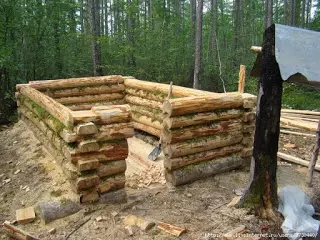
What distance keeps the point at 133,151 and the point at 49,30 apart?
724cm

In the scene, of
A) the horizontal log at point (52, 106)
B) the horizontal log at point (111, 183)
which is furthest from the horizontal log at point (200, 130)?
the horizontal log at point (52, 106)

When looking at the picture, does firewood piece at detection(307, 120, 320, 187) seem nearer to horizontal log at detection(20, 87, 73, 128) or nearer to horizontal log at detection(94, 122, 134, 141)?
horizontal log at detection(94, 122, 134, 141)

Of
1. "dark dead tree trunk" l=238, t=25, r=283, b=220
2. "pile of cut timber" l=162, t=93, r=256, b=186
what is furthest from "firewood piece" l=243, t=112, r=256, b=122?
"dark dead tree trunk" l=238, t=25, r=283, b=220

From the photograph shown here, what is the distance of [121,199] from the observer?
4922mm

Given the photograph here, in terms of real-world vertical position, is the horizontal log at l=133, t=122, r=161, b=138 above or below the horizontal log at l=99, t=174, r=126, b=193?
above

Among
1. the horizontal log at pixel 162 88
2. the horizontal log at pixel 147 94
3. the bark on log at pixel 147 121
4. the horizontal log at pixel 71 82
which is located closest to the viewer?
the horizontal log at pixel 162 88

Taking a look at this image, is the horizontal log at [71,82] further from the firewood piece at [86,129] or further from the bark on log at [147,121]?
the firewood piece at [86,129]

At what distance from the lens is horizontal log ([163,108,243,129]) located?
5242 mm

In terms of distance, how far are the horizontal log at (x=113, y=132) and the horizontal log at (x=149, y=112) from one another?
2922 mm

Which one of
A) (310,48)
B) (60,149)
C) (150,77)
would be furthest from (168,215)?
(150,77)

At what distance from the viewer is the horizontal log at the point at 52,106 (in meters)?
4.74

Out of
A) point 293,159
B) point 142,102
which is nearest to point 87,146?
point 142,102

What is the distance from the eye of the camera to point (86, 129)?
4496 millimetres

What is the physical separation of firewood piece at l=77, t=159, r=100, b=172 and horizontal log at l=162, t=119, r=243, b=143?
4.32 ft
